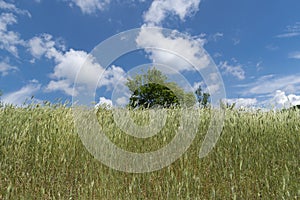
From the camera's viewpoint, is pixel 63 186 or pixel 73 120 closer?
pixel 63 186

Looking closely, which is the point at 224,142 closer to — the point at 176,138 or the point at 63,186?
the point at 176,138

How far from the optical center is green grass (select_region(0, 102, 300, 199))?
286 cm

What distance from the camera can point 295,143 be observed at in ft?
12.3

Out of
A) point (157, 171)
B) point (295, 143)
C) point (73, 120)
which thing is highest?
point (73, 120)

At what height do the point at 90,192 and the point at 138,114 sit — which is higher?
the point at 138,114

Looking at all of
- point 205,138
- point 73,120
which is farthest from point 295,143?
point 73,120

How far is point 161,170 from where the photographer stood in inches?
129

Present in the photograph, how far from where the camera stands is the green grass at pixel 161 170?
2863 mm

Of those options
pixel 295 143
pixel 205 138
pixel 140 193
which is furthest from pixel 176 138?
pixel 295 143

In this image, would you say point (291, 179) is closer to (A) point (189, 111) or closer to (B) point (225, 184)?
(B) point (225, 184)

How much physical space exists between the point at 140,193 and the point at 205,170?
90 centimetres

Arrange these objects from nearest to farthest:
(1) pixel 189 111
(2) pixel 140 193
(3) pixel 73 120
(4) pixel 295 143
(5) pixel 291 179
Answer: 1. (2) pixel 140 193
2. (5) pixel 291 179
3. (4) pixel 295 143
4. (3) pixel 73 120
5. (1) pixel 189 111

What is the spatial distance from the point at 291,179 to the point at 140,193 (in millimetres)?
1632

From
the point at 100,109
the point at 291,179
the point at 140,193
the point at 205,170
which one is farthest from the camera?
the point at 100,109
